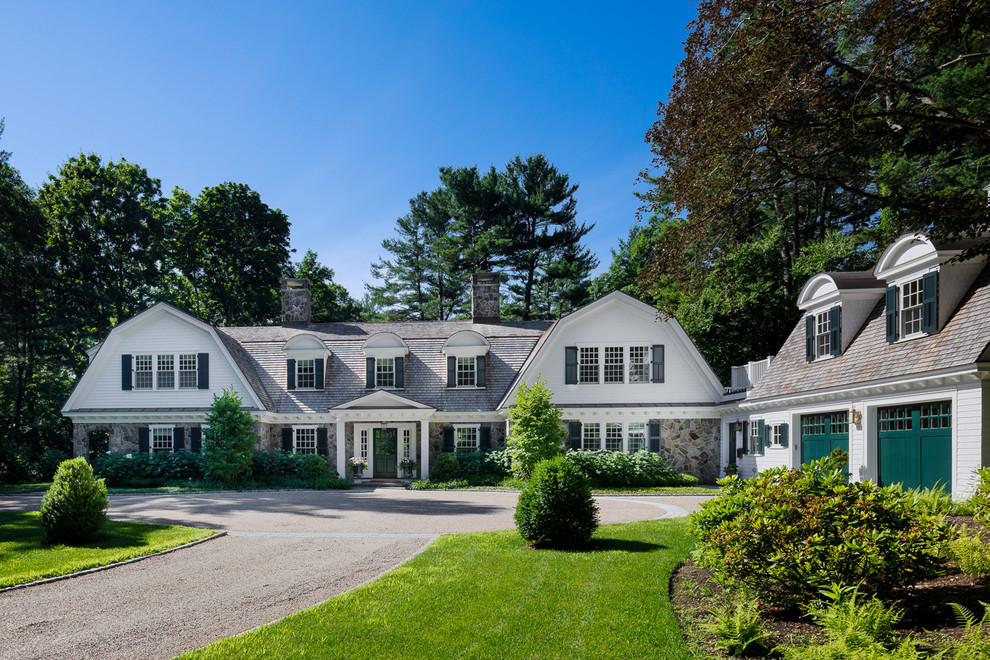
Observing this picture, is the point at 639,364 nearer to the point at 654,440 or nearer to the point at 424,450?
the point at 654,440

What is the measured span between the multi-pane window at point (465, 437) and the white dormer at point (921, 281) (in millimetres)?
14676

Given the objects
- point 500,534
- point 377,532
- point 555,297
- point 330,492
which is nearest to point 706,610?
point 500,534

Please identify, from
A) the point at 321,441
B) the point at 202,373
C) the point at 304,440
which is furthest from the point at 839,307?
the point at 202,373

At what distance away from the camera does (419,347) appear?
2698 centimetres

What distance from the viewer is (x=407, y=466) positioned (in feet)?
78.9

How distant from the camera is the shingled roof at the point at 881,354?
11305mm

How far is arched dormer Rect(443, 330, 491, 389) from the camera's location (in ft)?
83.6

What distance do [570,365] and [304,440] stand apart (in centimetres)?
1080

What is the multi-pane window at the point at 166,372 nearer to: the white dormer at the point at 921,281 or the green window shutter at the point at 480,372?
the green window shutter at the point at 480,372

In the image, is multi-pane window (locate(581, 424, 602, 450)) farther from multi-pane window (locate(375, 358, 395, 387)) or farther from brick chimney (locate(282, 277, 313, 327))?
brick chimney (locate(282, 277, 313, 327))

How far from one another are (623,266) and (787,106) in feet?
90.9

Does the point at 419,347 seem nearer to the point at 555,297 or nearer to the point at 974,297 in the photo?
the point at 555,297

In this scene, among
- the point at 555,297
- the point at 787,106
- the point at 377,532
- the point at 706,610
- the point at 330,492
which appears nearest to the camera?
the point at 706,610

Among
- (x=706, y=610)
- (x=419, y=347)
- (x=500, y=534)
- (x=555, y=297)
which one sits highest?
(x=555, y=297)
